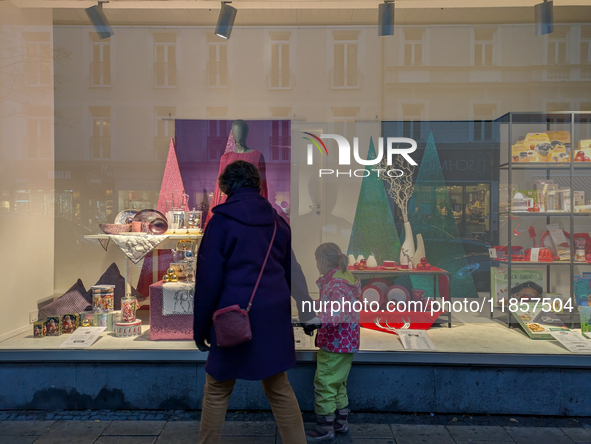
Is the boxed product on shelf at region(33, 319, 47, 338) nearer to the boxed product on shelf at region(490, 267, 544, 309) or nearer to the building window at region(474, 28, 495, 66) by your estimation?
the boxed product on shelf at region(490, 267, 544, 309)

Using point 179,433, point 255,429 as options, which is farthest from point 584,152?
point 179,433

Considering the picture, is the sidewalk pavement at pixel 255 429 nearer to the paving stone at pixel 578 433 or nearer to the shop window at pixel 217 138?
the paving stone at pixel 578 433

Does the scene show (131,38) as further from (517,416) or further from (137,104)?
(517,416)

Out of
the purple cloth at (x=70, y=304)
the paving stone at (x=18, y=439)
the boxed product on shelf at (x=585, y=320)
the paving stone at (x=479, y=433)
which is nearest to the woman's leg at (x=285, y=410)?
the paving stone at (x=479, y=433)

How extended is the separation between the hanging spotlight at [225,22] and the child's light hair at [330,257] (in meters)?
1.90

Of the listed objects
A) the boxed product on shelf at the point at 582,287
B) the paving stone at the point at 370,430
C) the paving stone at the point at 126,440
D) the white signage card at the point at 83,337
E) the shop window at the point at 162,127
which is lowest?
the paving stone at the point at 370,430

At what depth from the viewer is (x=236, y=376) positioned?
208cm

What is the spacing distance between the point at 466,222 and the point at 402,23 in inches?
66.8

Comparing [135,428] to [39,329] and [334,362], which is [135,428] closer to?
[39,329]

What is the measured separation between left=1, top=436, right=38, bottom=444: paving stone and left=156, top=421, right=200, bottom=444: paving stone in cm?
79

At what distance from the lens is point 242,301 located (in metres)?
2.07

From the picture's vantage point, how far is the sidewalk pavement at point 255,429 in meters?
2.69

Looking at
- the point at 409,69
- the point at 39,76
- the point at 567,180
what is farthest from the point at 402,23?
the point at 39,76

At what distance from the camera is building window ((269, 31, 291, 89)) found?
3.48 m
